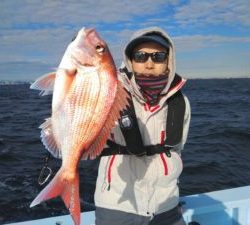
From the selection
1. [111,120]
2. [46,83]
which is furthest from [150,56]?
[46,83]

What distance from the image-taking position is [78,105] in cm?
229

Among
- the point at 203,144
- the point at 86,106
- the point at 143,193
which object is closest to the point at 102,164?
the point at 143,193

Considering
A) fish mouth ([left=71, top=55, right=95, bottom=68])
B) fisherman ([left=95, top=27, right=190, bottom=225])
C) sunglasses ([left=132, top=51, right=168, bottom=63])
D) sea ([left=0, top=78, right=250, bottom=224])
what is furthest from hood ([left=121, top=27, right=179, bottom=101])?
sea ([left=0, top=78, right=250, bottom=224])

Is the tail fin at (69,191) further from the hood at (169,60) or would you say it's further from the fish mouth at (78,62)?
the hood at (169,60)

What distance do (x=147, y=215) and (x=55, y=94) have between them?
1751 millimetres

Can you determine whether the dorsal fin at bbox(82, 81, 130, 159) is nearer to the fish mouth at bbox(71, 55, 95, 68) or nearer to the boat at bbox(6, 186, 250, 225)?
the fish mouth at bbox(71, 55, 95, 68)

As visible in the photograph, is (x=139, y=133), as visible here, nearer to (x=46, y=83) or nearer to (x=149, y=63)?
(x=149, y=63)

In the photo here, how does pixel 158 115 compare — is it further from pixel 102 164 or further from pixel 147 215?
pixel 147 215

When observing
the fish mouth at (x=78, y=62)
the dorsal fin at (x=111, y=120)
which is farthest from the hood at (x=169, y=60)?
the fish mouth at (x=78, y=62)

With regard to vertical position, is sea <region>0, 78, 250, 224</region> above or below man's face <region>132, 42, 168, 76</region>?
below

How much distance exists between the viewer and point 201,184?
1084cm

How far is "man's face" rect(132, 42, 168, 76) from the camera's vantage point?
3.55 m

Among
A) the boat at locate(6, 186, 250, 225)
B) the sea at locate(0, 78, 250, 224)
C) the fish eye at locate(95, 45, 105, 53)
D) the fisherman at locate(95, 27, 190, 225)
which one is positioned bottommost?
the sea at locate(0, 78, 250, 224)

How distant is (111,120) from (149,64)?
134 centimetres
